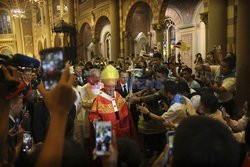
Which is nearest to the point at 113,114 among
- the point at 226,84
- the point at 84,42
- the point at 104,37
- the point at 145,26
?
the point at 226,84

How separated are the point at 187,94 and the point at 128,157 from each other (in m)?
2.43

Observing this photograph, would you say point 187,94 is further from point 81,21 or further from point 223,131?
point 81,21

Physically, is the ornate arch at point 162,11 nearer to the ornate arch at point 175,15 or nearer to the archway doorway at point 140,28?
the ornate arch at point 175,15

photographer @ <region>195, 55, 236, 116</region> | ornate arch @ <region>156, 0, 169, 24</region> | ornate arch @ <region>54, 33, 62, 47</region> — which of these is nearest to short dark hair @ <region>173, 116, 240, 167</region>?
photographer @ <region>195, 55, 236, 116</region>

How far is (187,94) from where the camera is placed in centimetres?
367

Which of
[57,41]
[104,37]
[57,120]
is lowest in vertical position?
[57,120]

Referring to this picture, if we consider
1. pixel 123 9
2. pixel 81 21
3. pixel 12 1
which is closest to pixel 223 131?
pixel 123 9

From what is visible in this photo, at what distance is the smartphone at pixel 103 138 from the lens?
4.36ft

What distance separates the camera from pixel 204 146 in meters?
1.06

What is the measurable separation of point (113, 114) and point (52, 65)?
2320 mm

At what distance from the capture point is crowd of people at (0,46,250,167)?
1.07m

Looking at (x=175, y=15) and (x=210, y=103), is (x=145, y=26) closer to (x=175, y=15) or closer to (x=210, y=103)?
(x=175, y=15)

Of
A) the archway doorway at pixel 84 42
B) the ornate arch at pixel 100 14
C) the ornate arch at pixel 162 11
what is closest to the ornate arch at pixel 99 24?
the ornate arch at pixel 100 14

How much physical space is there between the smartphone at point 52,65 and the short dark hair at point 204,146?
60cm
